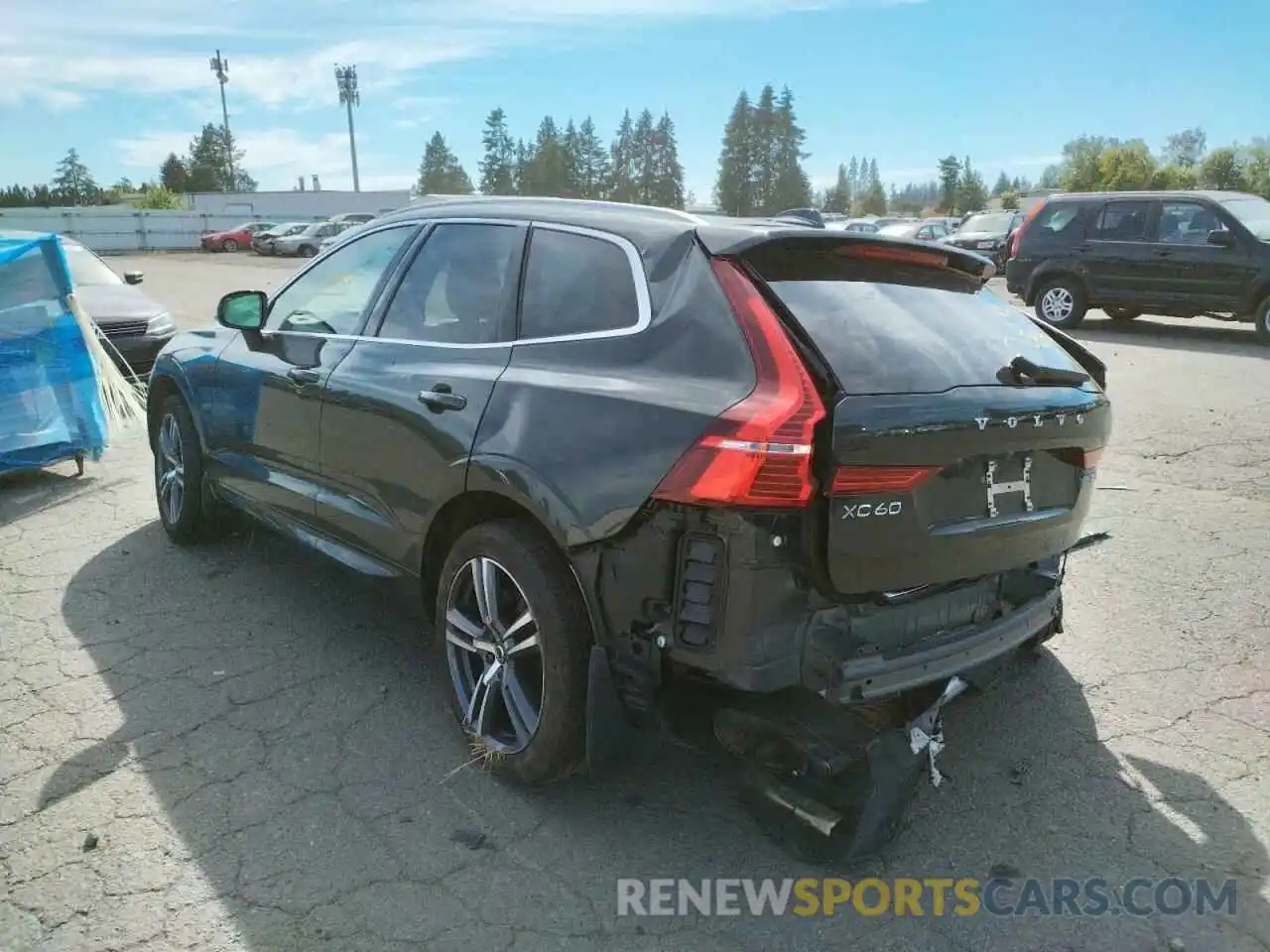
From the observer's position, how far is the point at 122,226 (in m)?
54.0

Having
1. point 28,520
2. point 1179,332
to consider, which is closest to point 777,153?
point 1179,332

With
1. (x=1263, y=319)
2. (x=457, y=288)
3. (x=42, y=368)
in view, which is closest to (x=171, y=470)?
(x=42, y=368)

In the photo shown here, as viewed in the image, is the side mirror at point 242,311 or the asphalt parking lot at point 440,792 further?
the side mirror at point 242,311

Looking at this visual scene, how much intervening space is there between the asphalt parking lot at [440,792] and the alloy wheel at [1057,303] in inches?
402

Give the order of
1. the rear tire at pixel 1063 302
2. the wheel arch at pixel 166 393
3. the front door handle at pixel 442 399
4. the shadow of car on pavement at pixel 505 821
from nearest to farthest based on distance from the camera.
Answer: the shadow of car on pavement at pixel 505 821 < the front door handle at pixel 442 399 < the wheel arch at pixel 166 393 < the rear tire at pixel 1063 302

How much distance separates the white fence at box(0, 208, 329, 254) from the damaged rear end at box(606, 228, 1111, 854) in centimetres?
5761

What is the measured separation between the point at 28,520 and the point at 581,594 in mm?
4785

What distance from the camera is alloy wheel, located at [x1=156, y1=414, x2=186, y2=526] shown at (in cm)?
527

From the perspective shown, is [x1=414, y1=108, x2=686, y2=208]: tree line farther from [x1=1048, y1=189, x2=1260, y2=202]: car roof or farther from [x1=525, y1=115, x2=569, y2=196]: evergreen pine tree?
[x1=1048, y1=189, x2=1260, y2=202]: car roof

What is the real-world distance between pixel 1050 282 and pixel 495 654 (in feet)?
44.5

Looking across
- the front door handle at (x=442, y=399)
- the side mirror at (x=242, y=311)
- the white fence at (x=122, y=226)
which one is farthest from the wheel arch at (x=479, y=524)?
the white fence at (x=122, y=226)

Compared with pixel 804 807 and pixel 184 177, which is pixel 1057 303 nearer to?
pixel 804 807

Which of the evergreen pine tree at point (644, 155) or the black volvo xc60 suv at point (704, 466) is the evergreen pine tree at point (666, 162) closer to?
the evergreen pine tree at point (644, 155)

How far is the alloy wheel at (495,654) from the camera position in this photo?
3074 mm
